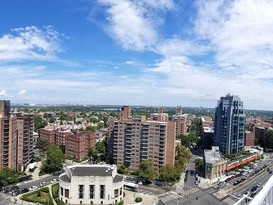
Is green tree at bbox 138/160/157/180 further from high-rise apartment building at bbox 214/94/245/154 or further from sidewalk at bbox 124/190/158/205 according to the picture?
high-rise apartment building at bbox 214/94/245/154

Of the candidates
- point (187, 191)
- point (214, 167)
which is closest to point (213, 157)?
point (214, 167)

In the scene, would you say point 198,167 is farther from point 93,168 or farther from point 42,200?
point 42,200

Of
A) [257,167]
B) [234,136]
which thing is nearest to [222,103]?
[234,136]

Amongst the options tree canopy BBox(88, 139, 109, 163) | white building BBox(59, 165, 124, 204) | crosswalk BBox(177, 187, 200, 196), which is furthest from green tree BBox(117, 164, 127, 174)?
white building BBox(59, 165, 124, 204)

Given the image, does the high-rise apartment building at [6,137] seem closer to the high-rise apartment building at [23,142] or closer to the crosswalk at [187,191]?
the high-rise apartment building at [23,142]

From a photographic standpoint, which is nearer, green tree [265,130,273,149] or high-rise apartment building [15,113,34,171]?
high-rise apartment building [15,113,34,171]

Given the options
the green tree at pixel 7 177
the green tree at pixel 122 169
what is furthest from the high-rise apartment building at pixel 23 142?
the green tree at pixel 122 169
